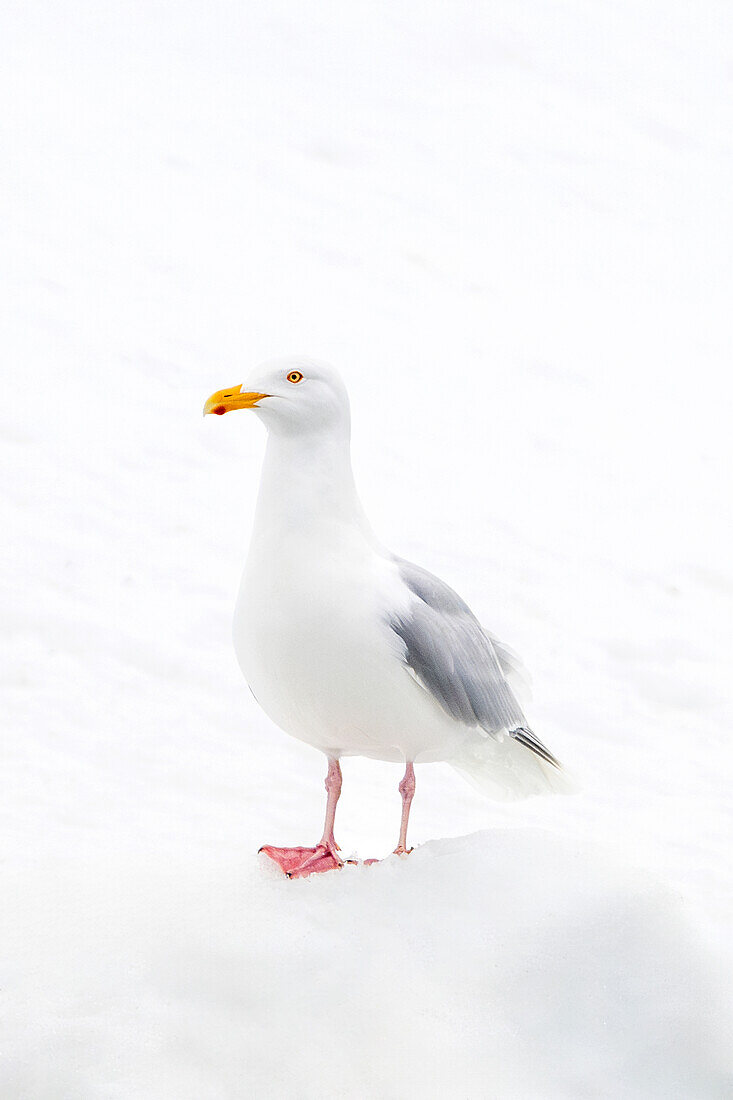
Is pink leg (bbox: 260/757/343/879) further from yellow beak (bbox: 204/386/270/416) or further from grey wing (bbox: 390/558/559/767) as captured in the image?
yellow beak (bbox: 204/386/270/416)

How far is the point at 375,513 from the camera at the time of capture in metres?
6.34

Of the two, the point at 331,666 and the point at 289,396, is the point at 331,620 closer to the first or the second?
the point at 331,666

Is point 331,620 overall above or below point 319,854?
above

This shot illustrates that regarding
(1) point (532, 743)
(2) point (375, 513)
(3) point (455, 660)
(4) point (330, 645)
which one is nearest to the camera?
(4) point (330, 645)

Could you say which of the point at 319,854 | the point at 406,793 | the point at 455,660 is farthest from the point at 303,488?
the point at 319,854

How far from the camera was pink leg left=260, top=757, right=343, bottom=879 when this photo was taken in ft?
9.32

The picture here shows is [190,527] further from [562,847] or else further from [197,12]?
[197,12]

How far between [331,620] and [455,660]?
311 millimetres

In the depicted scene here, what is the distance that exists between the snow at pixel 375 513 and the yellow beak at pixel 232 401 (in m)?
0.91

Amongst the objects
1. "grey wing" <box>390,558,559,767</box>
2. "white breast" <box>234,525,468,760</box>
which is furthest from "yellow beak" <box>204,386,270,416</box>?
"grey wing" <box>390,558,559,767</box>

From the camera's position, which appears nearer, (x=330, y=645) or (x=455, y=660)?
(x=330, y=645)

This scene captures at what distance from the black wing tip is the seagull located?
0.34 ft

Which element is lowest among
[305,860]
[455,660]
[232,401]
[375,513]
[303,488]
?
[375,513]

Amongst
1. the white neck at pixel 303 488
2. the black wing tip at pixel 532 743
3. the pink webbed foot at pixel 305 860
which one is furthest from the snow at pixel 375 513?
the white neck at pixel 303 488
